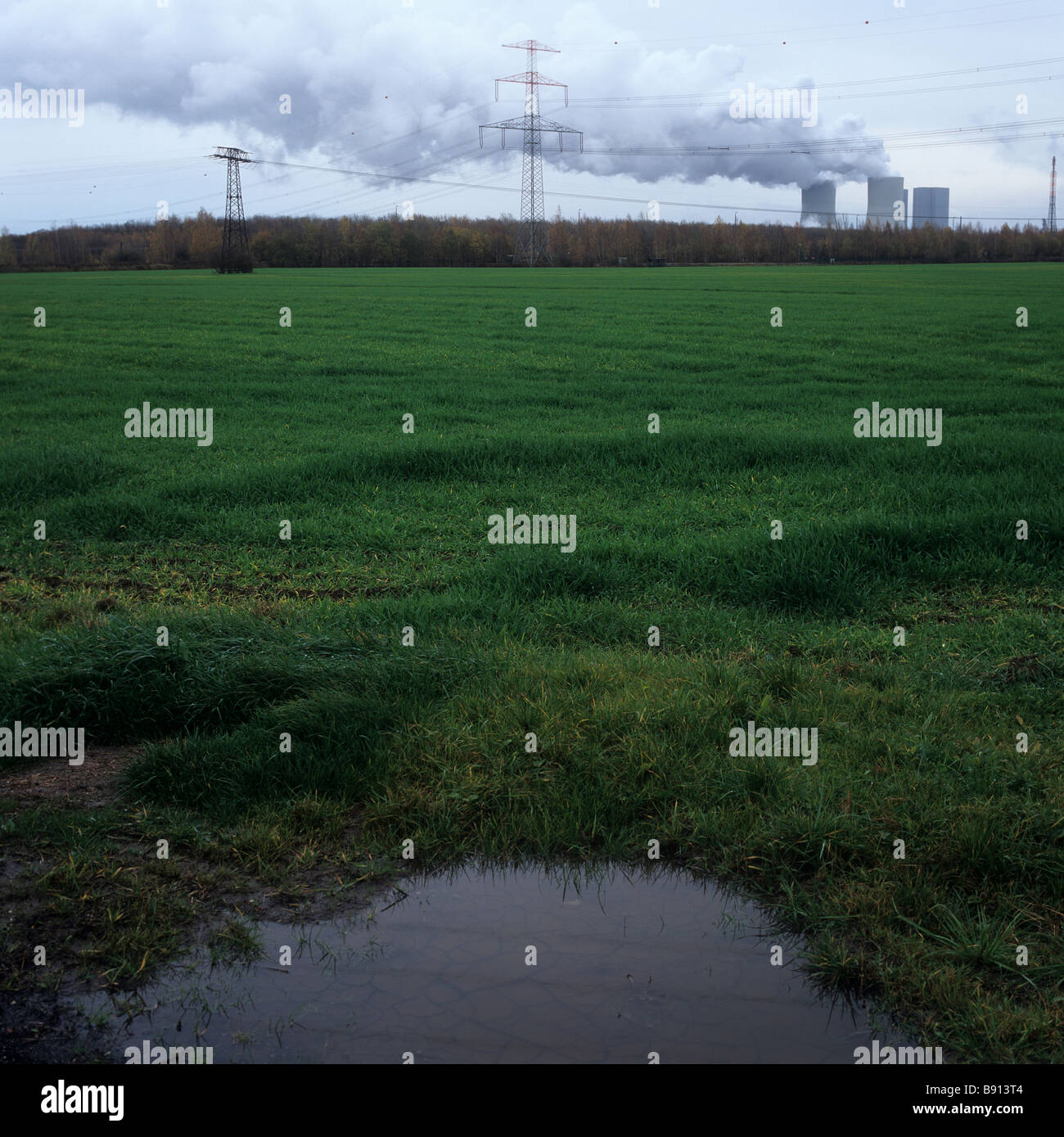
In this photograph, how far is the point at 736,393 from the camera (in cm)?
1667

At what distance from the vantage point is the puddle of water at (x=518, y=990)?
10.6ft

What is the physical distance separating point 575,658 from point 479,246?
94.7m

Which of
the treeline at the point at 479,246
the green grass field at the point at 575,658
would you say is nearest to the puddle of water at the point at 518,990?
the green grass field at the point at 575,658

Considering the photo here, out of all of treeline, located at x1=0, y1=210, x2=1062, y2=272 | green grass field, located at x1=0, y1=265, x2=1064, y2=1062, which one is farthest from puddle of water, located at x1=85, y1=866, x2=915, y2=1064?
treeline, located at x1=0, y1=210, x2=1062, y2=272

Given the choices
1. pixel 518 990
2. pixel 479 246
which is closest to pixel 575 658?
pixel 518 990

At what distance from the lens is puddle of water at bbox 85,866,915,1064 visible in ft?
10.6

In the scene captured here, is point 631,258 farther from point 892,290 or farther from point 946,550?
point 946,550

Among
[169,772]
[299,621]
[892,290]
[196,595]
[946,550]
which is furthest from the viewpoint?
[892,290]

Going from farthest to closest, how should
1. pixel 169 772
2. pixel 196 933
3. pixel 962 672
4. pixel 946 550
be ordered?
pixel 946 550
pixel 962 672
pixel 169 772
pixel 196 933

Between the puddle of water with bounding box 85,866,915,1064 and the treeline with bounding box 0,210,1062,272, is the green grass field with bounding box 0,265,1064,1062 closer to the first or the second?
the puddle of water with bounding box 85,866,915,1064

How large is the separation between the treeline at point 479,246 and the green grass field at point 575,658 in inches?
2967

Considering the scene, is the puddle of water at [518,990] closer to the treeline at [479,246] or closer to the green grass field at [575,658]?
the green grass field at [575,658]
